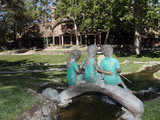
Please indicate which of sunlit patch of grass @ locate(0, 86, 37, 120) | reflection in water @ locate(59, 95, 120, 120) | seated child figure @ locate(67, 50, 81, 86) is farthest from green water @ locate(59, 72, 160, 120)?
sunlit patch of grass @ locate(0, 86, 37, 120)

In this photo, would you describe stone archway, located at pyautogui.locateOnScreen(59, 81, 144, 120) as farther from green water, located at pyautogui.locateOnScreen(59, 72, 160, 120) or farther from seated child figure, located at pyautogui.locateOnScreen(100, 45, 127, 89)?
green water, located at pyautogui.locateOnScreen(59, 72, 160, 120)

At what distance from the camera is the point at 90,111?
23.2ft

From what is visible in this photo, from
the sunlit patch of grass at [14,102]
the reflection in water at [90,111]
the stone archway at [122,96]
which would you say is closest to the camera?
the sunlit patch of grass at [14,102]

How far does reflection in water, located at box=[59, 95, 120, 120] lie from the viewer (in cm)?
647

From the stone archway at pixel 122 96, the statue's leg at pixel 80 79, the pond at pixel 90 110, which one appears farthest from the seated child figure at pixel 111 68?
the pond at pixel 90 110

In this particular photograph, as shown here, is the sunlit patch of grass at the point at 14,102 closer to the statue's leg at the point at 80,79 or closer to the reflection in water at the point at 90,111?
the reflection in water at the point at 90,111

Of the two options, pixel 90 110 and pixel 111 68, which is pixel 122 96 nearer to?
pixel 111 68

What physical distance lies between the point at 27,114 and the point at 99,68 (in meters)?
2.61

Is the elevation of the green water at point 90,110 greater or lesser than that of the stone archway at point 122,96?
lesser

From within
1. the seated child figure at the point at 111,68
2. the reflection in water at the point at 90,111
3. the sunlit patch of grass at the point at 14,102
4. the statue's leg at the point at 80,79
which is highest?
the seated child figure at the point at 111,68

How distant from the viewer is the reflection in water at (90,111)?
6.47m

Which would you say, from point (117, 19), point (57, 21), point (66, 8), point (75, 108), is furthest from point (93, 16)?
point (75, 108)

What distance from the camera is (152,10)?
23.1 meters

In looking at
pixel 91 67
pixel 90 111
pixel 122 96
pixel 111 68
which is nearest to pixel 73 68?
pixel 91 67
